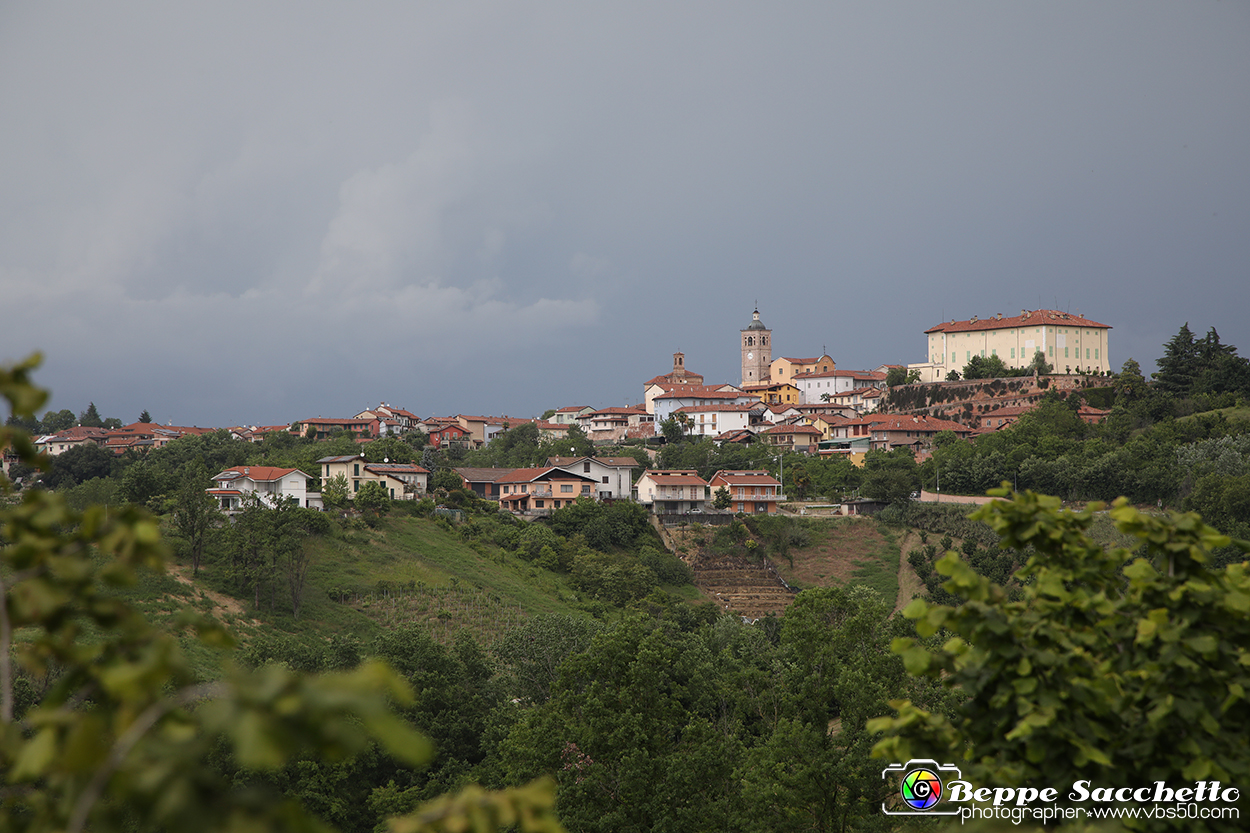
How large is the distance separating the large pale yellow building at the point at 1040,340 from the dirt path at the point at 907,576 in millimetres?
30718

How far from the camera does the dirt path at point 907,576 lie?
43.7 m

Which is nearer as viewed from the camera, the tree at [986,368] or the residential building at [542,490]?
the residential building at [542,490]

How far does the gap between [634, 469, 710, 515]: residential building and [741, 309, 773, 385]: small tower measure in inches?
2020

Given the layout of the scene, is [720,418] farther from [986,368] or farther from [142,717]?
[142,717]

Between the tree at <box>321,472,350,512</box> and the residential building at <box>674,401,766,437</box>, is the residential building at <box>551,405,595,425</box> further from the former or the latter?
the tree at <box>321,472,350,512</box>

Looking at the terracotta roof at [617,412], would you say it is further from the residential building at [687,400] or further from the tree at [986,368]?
the tree at [986,368]

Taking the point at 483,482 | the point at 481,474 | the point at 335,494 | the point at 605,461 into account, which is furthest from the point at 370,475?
the point at 605,461

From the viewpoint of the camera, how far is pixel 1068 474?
48.3 metres

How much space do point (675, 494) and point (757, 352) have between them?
176 feet

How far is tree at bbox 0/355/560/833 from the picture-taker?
2.10 meters

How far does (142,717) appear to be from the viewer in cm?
232

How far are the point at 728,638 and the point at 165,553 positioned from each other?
3026cm

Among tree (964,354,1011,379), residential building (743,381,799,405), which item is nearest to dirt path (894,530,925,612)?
tree (964,354,1011,379)

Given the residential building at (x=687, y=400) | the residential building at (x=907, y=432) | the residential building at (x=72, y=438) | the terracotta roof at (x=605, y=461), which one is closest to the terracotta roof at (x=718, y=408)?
the residential building at (x=687, y=400)
